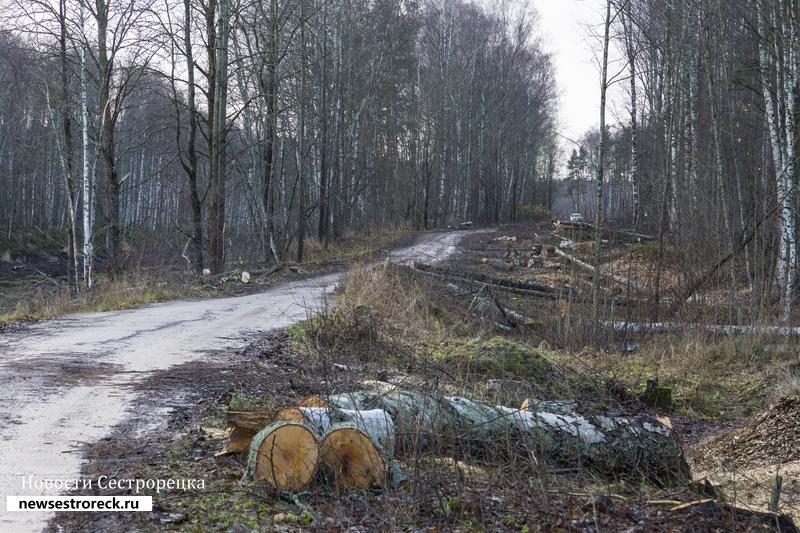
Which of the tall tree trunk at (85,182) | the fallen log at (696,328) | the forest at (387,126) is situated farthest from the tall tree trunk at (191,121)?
the fallen log at (696,328)

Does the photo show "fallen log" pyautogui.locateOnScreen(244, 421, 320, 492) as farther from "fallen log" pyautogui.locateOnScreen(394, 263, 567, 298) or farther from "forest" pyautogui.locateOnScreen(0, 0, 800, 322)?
"fallen log" pyautogui.locateOnScreen(394, 263, 567, 298)

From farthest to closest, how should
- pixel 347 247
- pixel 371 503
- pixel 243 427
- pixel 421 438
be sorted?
pixel 347 247 → pixel 421 438 → pixel 243 427 → pixel 371 503

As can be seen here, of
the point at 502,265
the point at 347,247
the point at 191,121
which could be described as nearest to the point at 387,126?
Result: the point at 347,247

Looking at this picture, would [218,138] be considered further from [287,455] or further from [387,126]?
[387,126]

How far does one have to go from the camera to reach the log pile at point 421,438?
15.4ft

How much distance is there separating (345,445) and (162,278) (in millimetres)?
13617

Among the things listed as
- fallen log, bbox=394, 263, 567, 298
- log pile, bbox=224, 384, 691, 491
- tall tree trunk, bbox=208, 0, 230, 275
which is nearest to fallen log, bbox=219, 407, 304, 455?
log pile, bbox=224, 384, 691, 491

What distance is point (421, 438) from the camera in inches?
214

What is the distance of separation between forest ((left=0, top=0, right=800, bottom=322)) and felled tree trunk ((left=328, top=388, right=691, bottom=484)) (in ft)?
18.5

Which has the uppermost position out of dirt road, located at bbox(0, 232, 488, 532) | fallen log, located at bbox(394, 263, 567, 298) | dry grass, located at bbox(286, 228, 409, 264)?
dry grass, located at bbox(286, 228, 409, 264)

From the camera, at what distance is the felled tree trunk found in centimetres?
563

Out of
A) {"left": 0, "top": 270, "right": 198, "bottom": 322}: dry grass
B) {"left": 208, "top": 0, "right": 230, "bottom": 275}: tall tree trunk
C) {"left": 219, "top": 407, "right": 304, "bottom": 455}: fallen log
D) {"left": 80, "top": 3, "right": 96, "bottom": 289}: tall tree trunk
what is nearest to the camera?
{"left": 219, "top": 407, "right": 304, "bottom": 455}: fallen log

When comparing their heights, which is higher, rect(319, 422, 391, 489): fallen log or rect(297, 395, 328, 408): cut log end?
rect(297, 395, 328, 408): cut log end

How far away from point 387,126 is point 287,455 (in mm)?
36174
